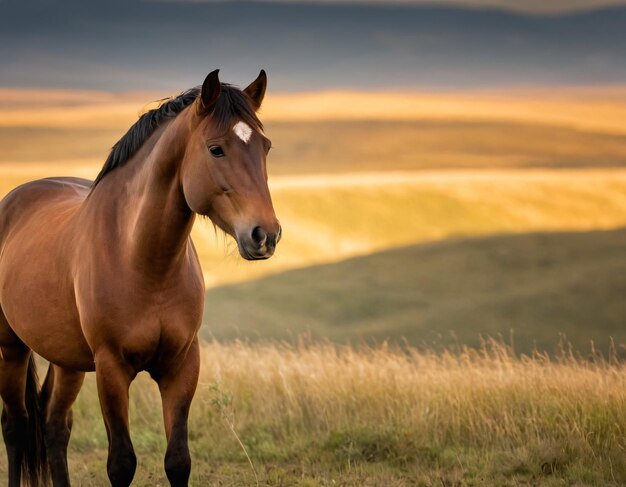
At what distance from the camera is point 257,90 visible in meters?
5.09

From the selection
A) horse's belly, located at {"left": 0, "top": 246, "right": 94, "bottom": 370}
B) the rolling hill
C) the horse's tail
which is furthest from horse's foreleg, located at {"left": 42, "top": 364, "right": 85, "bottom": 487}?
the rolling hill

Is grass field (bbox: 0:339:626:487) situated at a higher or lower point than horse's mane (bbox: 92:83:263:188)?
lower

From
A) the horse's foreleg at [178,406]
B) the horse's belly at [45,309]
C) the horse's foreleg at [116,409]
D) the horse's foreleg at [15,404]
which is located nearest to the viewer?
the horse's foreleg at [116,409]

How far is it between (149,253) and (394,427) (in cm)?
370

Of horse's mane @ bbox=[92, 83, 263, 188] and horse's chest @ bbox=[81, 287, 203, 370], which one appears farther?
horse's chest @ bbox=[81, 287, 203, 370]

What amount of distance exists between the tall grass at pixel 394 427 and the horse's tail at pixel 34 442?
963mm

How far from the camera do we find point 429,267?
55.9 meters

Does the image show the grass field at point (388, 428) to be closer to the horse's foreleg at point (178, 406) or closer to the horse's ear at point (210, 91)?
the horse's foreleg at point (178, 406)

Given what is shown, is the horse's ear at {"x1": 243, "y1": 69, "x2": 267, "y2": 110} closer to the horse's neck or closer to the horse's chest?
the horse's neck

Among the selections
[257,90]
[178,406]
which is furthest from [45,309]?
[257,90]

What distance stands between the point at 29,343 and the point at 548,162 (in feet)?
357

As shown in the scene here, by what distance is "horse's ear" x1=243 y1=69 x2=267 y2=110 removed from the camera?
504cm

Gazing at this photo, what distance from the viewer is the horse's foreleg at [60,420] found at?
6.87 meters

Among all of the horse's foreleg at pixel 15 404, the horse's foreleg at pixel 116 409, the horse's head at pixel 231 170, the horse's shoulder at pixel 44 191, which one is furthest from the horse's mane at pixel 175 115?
the horse's foreleg at pixel 15 404
